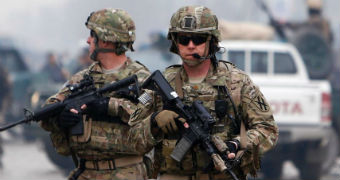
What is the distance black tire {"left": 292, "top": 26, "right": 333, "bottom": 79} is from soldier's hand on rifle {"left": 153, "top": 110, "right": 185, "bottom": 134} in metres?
11.8

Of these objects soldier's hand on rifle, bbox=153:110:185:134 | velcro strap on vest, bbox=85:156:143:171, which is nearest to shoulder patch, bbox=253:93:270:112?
soldier's hand on rifle, bbox=153:110:185:134

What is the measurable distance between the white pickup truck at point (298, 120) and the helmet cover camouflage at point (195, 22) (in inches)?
294

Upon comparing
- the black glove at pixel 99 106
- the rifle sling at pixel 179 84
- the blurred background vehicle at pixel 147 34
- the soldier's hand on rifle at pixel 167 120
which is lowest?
the blurred background vehicle at pixel 147 34

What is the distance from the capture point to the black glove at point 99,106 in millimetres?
6812

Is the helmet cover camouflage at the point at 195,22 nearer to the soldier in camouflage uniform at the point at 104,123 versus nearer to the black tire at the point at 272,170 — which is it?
the soldier in camouflage uniform at the point at 104,123

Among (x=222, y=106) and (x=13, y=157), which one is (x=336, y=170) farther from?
(x=222, y=106)

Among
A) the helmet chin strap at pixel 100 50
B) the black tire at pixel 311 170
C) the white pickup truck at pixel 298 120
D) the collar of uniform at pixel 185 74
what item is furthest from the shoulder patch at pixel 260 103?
the black tire at pixel 311 170

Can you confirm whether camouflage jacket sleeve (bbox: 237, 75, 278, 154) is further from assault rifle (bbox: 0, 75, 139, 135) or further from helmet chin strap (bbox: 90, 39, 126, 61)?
helmet chin strap (bbox: 90, 39, 126, 61)

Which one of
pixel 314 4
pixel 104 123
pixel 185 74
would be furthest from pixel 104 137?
pixel 314 4

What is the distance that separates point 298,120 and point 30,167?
171 inches

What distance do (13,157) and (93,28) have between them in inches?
406

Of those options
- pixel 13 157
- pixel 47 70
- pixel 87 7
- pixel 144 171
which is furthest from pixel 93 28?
pixel 87 7

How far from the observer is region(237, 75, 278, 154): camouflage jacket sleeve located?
546cm

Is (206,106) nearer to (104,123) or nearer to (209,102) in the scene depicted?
(209,102)
